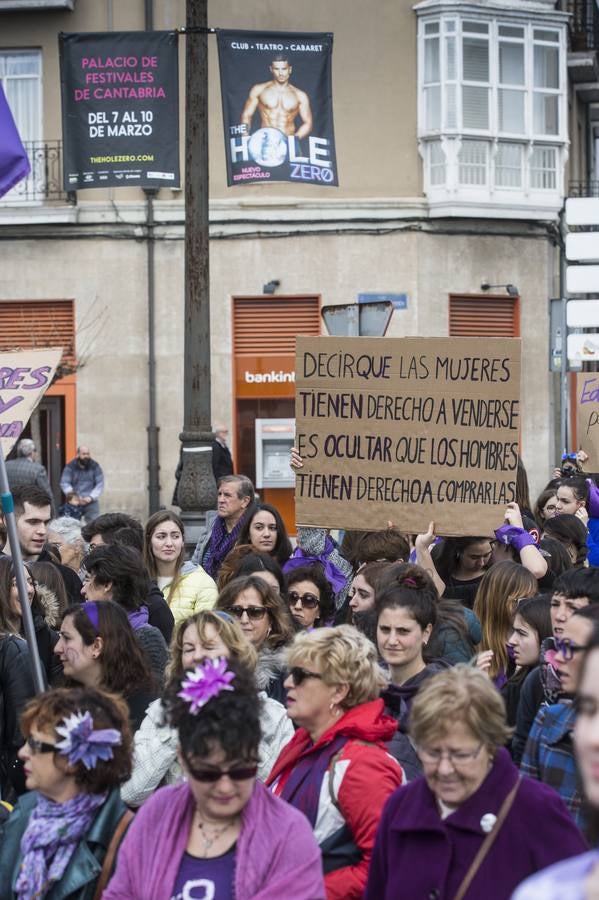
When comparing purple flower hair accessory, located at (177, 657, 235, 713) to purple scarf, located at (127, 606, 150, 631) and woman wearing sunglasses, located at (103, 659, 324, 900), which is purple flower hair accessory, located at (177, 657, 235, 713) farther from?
purple scarf, located at (127, 606, 150, 631)

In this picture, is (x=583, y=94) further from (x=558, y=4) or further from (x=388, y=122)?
(x=388, y=122)

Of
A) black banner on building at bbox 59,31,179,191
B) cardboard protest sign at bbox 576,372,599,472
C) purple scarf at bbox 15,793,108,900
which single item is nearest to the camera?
purple scarf at bbox 15,793,108,900

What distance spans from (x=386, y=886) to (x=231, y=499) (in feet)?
19.8

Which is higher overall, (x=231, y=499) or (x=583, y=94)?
(x=583, y=94)

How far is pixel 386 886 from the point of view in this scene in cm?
398

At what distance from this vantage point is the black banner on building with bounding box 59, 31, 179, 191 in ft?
49.1

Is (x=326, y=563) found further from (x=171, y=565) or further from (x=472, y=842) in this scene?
(x=472, y=842)

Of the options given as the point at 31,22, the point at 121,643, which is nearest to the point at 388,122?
the point at 31,22

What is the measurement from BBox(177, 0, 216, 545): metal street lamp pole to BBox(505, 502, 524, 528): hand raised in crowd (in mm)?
4743

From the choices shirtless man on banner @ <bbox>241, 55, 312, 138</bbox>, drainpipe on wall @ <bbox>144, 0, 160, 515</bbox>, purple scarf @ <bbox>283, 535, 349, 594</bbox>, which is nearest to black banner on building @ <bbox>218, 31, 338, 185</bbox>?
shirtless man on banner @ <bbox>241, 55, 312, 138</bbox>

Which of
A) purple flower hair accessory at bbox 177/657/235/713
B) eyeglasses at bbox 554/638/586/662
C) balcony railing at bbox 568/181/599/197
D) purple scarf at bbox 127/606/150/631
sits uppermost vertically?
balcony railing at bbox 568/181/599/197

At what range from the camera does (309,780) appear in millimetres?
4582

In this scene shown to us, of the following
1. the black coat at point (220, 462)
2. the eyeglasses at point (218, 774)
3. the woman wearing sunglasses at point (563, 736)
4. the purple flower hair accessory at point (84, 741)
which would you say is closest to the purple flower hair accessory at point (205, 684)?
the eyeglasses at point (218, 774)

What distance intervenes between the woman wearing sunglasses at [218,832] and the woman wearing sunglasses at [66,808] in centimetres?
35
